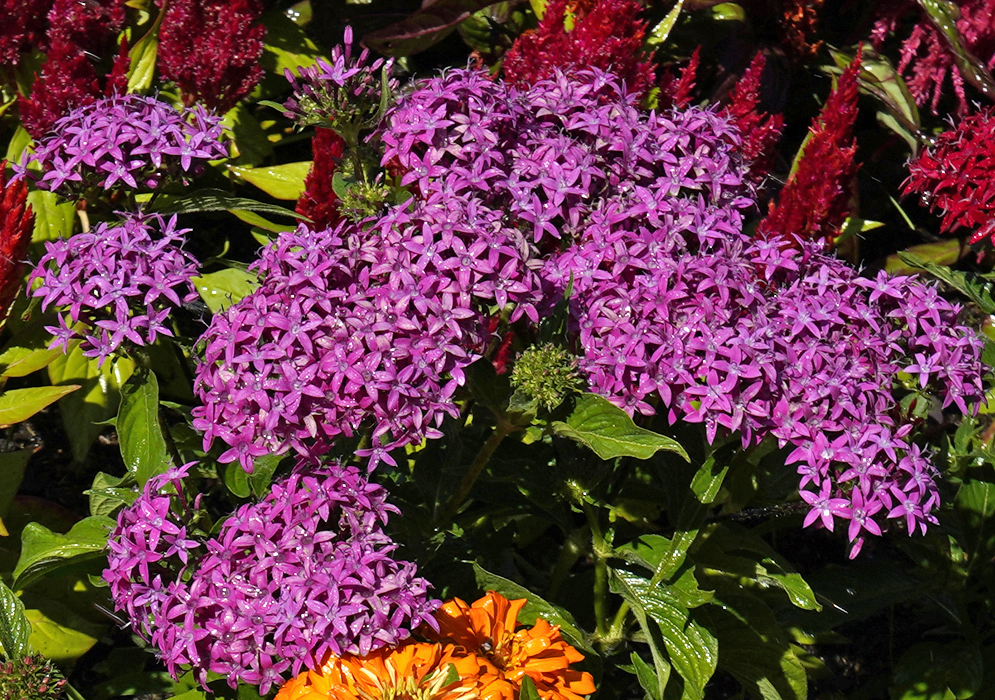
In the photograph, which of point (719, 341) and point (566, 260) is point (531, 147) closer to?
point (566, 260)

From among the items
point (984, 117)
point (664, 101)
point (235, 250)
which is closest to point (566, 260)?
point (664, 101)

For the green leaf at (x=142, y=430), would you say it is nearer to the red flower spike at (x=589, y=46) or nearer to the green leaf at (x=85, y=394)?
the green leaf at (x=85, y=394)

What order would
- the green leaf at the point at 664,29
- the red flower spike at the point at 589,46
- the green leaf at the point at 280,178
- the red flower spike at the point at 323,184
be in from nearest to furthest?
the red flower spike at the point at 323,184, the red flower spike at the point at 589,46, the green leaf at the point at 280,178, the green leaf at the point at 664,29

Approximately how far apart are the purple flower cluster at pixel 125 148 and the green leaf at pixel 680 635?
119 cm

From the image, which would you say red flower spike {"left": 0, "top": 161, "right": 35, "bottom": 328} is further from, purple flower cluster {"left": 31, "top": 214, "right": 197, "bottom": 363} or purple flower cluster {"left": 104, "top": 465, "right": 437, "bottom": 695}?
purple flower cluster {"left": 104, "top": 465, "right": 437, "bottom": 695}

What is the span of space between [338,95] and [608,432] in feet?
2.79

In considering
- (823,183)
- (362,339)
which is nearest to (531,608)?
(362,339)

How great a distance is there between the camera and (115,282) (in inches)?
68.4

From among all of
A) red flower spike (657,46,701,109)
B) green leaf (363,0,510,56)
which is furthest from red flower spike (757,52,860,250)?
green leaf (363,0,510,56)

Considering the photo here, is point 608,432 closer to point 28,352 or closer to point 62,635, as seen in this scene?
point 62,635

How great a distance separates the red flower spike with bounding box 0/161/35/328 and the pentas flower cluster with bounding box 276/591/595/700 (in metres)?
1.10

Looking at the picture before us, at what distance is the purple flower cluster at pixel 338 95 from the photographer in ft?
6.40

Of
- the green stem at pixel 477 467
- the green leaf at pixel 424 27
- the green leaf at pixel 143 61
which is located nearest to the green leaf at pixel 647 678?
the green stem at pixel 477 467

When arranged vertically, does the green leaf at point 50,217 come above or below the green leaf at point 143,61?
below
